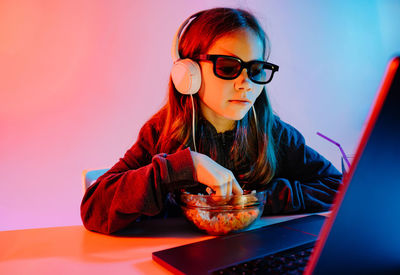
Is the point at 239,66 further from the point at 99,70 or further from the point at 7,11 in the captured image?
the point at 7,11

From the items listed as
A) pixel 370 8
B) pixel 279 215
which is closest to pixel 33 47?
pixel 279 215

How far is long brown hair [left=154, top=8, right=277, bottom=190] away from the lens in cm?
103

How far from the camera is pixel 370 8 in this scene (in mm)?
3373

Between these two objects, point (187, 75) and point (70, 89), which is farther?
point (70, 89)

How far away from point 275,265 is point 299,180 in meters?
0.72

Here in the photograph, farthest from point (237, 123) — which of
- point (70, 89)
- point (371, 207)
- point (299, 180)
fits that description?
point (70, 89)

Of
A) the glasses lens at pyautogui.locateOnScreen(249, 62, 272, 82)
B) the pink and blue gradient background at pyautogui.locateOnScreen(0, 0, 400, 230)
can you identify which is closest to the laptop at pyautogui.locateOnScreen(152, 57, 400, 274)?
the glasses lens at pyautogui.locateOnScreen(249, 62, 272, 82)

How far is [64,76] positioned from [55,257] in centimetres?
174

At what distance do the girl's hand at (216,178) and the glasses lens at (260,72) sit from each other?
1.00 feet

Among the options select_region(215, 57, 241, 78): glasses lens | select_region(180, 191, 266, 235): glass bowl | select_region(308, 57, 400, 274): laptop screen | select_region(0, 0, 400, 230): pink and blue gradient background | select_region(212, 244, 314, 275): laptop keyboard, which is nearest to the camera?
select_region(308, 57, 400, 274): laptop screen

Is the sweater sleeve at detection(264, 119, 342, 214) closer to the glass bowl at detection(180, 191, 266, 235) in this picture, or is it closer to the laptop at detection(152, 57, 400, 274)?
the glass bowl at detection(180, 191, 266, 235)

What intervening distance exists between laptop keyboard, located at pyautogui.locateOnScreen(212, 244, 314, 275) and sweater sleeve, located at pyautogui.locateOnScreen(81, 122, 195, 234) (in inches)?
12.3

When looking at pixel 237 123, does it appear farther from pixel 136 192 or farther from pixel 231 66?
pixel 136 192

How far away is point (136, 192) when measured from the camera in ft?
2.80
